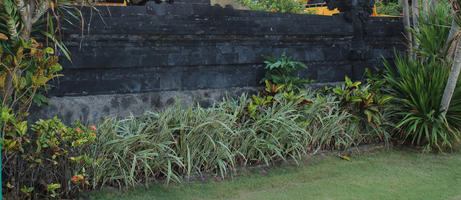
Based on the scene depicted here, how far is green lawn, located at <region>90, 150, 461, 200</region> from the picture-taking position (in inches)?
161

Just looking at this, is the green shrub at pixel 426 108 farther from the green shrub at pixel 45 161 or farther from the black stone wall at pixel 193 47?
the green shrub at pixel 45 161

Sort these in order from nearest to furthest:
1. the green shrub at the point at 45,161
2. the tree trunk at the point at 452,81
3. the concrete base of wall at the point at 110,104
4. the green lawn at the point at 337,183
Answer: the green shrub at the point at 45,161 < the green lawn at the point at 337,183 < the concrete base of wall at the point at 110,104 < the tree trunk at the point at 452,81

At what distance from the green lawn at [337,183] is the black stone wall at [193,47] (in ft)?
5.05

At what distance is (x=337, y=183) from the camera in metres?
4.49

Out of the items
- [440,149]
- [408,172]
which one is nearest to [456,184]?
[408,172]

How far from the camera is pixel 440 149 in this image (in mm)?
5551

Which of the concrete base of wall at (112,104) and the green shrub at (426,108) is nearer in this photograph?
the concrete base of wall at (112,104)

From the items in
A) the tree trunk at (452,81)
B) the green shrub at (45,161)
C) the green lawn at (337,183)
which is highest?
the tree trunk at (452,81)

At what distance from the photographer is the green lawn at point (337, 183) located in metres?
4.09

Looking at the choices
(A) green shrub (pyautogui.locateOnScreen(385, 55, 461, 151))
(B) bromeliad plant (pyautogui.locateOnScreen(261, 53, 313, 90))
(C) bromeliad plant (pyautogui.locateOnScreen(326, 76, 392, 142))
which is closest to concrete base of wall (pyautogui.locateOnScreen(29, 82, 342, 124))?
(B) bromeliad plant (pyautogui.locateOnScreen(261, 53, 313, 90))

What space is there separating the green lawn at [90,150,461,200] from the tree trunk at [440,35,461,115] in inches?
27.0

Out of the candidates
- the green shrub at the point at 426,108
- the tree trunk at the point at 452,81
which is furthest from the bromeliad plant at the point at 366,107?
the tree trunk at the point at 452,81

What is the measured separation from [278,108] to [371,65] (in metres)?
2.69

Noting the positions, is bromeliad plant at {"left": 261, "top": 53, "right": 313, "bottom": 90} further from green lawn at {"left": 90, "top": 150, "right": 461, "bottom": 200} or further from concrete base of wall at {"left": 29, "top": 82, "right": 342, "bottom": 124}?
green lawn at {"left": 90, "top": 150, "right": 461, "bottom": 200}
